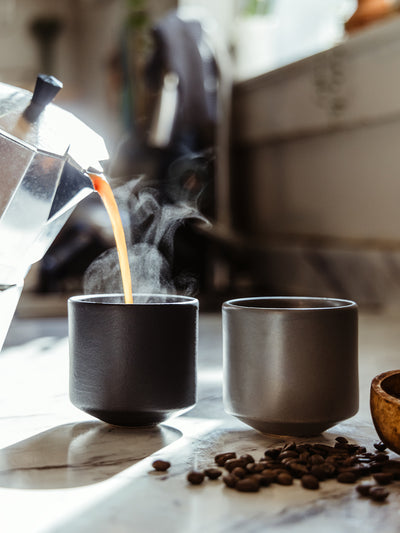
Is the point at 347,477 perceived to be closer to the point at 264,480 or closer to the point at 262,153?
the point at 264,480

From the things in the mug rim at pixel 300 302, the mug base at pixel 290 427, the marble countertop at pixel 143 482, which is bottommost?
the marble countertop at pixel 143 482

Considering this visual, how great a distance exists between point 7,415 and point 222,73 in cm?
168

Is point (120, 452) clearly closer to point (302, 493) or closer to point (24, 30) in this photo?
point (302, 493)

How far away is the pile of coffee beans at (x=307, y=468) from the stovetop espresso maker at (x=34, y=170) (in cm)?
27

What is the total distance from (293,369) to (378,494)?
0.15 m

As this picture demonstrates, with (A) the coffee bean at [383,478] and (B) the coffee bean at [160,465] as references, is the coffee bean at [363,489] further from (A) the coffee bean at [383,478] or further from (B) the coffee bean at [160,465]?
(B) the coffee bean at [160,465]

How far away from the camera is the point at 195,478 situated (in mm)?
536

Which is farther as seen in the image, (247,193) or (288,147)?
(247,193)

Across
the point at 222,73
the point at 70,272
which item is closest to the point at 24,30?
the point at 222,73

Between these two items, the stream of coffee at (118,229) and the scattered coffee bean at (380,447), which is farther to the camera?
the stream of coffee at (118,229)

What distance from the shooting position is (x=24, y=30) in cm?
377

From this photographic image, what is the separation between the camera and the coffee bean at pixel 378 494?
20.0 inches

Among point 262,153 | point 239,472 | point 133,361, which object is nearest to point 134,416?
point 133,361

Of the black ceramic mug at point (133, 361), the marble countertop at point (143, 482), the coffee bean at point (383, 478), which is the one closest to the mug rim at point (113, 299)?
the black ceramic mug at point (133, 361)
